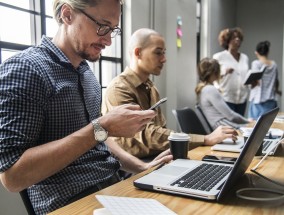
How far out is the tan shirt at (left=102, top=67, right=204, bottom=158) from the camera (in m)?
1.75

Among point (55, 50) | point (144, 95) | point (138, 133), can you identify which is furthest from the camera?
point (144, 95)

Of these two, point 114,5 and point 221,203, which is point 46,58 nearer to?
point 114,5

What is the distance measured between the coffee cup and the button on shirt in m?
0.25

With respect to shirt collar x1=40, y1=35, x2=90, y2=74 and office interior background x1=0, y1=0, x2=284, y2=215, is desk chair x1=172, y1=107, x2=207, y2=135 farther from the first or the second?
shirt collar x1=40, y1=35, x2=90, y2=74

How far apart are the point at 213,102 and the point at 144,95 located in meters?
1.19

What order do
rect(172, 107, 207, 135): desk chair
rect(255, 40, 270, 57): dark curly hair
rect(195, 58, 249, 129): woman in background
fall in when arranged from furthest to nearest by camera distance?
1. rect(255, 40, 270, 57): dark curly hair
2. rect(195, 58, 249, 129): woman in background
3. rect(172, 107, 207, 135): desk chair

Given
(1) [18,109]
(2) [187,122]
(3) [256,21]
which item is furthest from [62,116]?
(3) [256,21]

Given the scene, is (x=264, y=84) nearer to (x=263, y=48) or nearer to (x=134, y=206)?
(x=263, y=48)

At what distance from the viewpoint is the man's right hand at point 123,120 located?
0.99 m

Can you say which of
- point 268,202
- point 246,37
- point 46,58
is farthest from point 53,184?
point 246,37

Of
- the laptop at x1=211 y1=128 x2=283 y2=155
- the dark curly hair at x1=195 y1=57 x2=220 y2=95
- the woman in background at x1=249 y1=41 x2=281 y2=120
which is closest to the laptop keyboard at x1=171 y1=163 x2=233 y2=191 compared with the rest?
the laptop at x1=211 y1=128 x2=283 y2=155

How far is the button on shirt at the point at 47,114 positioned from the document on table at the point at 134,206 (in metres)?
0.31

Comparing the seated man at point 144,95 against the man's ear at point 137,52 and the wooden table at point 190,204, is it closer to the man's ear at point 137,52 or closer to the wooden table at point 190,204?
the man's ear at point 137,52

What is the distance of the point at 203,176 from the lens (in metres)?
1.01
